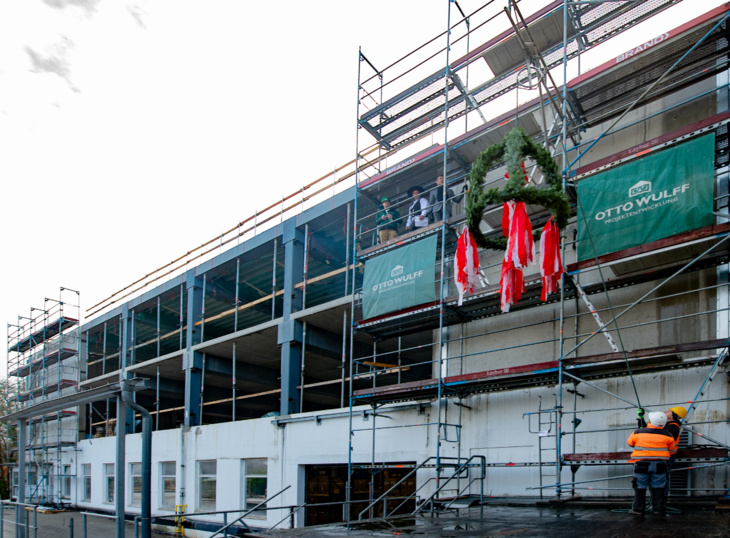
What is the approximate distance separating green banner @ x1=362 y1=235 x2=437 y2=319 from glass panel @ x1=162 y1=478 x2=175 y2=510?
12.0 m

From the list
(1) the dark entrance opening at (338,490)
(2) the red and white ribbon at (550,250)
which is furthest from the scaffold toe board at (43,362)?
(2) the red and white ribbon at (550,250)

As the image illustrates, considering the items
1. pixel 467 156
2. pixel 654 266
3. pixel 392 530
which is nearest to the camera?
pixel 392 530

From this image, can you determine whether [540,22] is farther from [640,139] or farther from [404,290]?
[404,290]

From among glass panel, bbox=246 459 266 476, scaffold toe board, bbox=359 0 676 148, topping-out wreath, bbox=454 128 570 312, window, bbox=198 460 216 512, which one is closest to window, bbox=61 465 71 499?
window, bbox=198 460 216 512

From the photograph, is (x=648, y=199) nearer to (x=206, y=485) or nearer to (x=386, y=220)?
(x=386, y=220)

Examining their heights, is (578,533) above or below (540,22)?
below

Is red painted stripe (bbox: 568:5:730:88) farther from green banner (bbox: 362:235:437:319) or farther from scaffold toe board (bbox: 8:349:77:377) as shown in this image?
scaffold toe board (bbox: 8:349:77:377)

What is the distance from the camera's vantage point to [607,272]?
1222 centimetres

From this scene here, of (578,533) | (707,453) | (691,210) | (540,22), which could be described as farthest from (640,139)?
(578,533)

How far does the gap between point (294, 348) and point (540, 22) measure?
11484mm

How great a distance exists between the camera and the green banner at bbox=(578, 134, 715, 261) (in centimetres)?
1026

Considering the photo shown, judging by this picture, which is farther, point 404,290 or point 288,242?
point 288,242

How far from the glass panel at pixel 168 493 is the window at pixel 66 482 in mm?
9749

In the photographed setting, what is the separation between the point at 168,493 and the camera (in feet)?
74.1
